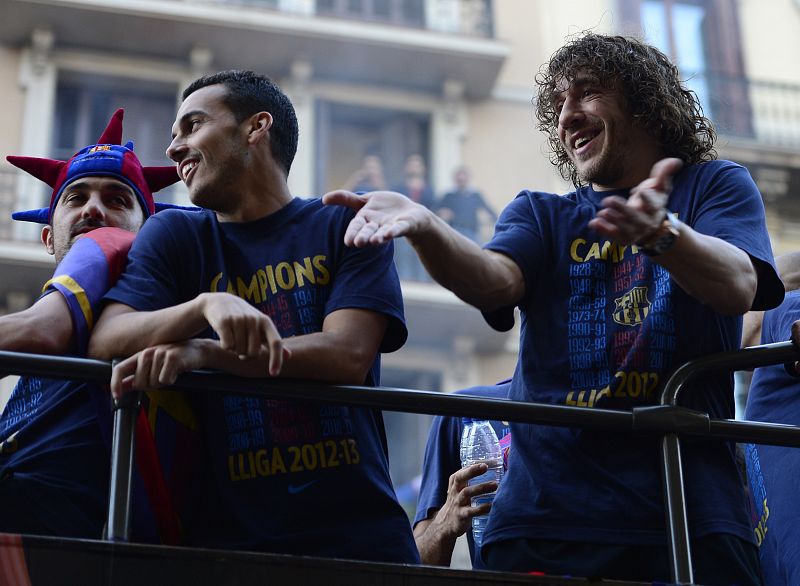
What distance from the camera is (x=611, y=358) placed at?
3500mm

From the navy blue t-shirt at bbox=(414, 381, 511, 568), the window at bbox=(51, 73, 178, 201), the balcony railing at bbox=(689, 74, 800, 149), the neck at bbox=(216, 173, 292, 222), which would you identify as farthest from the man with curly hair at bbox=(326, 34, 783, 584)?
the balcony railing at bbox=(689, 74, 800, 149)

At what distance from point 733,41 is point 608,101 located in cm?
1520

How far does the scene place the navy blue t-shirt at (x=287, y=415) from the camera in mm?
3340

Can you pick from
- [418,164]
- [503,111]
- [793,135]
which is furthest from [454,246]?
A: [793,135]

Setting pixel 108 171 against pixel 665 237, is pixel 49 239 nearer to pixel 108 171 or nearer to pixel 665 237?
pixel 108 171

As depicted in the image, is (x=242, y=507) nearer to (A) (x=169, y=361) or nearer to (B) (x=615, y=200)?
(A) (x=169, y=361)

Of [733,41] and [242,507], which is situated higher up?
[733,41]

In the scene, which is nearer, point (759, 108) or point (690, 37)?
point (759, 108)

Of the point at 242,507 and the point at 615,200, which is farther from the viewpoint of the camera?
the point at 242,507

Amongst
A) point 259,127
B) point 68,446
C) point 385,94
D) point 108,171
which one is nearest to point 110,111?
point 385,94

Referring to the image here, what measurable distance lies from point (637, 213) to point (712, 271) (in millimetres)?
319

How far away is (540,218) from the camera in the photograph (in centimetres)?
377

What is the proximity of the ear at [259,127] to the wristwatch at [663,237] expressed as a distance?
1.32 m

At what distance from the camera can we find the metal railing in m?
3.11
